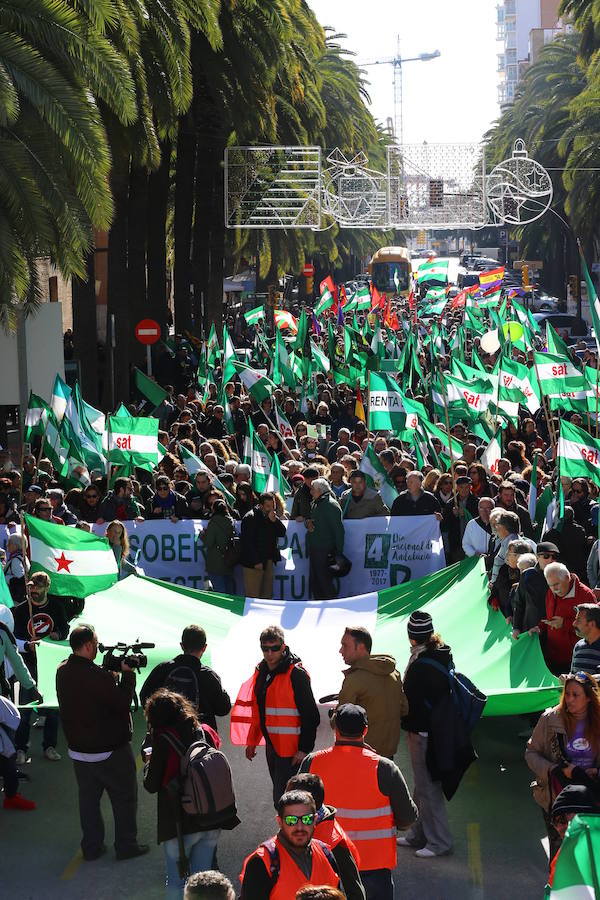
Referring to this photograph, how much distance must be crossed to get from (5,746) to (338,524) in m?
5.65

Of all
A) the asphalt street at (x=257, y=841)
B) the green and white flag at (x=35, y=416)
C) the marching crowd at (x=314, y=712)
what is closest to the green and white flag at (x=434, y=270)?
the green and white flag at (x=35, y=416)

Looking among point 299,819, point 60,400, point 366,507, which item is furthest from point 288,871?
point 60,400

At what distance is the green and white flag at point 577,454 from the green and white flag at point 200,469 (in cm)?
341

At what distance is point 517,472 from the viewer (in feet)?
52.7

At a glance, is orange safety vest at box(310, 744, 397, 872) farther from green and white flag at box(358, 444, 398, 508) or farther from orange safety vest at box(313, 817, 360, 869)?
green and white flag at box(358, 444, 398, 508)

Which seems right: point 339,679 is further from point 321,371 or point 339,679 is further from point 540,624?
point 321,371

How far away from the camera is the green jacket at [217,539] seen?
13.7 meters

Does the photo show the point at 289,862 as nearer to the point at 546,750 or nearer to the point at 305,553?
the point at 546,750

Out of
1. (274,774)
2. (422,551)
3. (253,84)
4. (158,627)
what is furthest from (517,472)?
(253,84)

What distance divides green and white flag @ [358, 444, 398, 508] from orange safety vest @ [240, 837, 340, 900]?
9597 millimetres

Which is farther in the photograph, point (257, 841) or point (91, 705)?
point (257, 841)

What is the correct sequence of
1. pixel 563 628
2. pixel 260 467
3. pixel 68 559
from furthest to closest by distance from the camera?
1. pixel 260 467
2. pixel 68 559
3. pixel 563 628

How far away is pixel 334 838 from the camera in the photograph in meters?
5.86

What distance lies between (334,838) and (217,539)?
26.1ft
